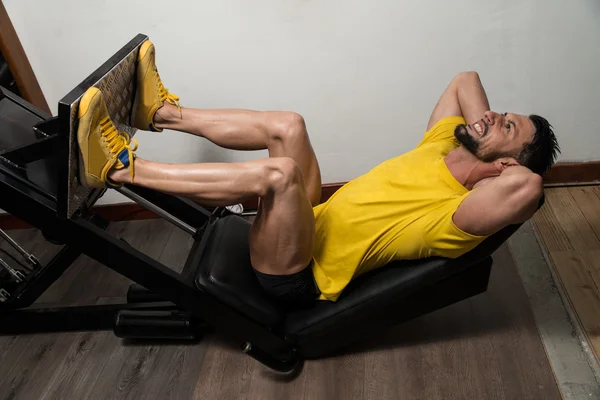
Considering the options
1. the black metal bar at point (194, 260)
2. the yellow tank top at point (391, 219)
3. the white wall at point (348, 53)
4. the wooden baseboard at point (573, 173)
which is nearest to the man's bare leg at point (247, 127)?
the yellow tank top at point (391, 219)

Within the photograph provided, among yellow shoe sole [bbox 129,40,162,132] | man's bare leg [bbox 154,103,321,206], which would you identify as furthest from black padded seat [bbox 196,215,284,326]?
yellow shoe sole [bbox 129,40,162,132]

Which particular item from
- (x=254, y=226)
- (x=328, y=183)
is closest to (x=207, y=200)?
(x=254, y=226)

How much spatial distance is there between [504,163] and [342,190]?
52cm

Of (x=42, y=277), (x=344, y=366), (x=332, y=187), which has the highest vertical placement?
(x=42, y=277)

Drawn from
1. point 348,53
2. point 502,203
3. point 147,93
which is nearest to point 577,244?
point 502,203

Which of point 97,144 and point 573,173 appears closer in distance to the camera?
point 97,144

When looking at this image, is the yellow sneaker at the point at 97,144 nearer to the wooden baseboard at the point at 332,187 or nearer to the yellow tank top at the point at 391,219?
the yellow tank top at the point at 391,219

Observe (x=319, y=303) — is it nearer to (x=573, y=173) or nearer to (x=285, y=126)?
(x=285, y=126)

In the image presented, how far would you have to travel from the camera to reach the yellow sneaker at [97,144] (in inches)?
51.5

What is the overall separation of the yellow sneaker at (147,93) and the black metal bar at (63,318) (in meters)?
0.65

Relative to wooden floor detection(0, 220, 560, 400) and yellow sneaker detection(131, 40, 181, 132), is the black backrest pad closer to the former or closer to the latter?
wooden floor detection(0, 220, 560, 400)

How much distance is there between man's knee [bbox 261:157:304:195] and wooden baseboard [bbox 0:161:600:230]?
0.98 m

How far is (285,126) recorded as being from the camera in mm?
1710

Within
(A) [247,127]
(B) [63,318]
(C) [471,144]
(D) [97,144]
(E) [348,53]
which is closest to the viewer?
(D) [97,144]
